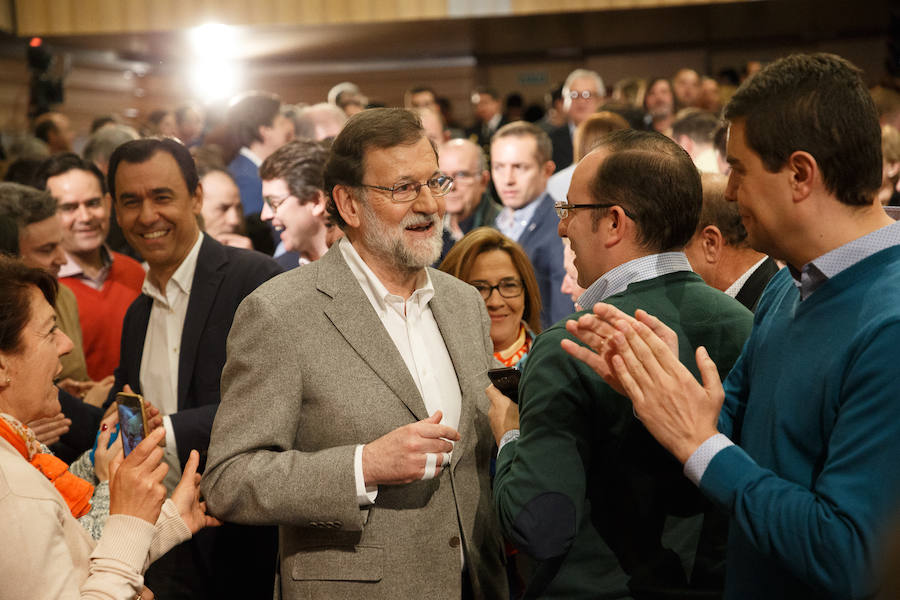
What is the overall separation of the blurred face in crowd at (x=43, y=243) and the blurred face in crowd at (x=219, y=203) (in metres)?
0.85

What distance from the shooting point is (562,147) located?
7.02m

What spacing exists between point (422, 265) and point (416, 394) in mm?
309

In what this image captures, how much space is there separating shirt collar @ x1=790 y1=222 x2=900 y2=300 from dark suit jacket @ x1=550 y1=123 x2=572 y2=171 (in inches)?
224

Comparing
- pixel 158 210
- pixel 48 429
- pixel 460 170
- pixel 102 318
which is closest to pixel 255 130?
pixel 460 170

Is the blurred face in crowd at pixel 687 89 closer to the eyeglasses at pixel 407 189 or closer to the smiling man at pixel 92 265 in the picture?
the smiling man at pixel 92 265

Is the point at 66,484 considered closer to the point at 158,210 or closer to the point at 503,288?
the point at 158,210

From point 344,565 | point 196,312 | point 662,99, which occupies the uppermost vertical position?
point 662,99

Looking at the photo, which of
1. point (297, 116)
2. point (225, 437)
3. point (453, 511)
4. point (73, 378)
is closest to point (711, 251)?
point (453, 511)

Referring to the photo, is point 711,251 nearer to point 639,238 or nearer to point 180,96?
point 639,238

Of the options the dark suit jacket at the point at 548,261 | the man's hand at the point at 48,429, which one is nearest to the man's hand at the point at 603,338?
the man's hand at the point at 48,429

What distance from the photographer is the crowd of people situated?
132 centimetres

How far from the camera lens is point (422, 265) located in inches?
79.7

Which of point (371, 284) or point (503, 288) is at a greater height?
point (371, 284)

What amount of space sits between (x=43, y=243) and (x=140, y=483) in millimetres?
1670
